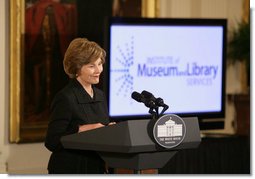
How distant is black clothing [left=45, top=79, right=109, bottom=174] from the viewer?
2344 millimetres

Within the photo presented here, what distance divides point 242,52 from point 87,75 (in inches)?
120

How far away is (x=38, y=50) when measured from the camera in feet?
14.5

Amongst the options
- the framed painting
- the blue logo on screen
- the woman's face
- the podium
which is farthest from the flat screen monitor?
the podium

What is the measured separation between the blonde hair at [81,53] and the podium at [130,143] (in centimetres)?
56

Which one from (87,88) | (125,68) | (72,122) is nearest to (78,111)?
(72,122)

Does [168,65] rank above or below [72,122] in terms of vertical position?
above

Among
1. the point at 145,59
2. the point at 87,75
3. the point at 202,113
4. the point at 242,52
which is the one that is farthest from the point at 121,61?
the point at 87,75

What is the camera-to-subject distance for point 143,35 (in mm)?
4504

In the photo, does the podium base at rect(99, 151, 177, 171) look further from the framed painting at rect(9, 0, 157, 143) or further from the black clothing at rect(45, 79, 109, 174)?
the framed painting at rect(9, 0, 157, 143)

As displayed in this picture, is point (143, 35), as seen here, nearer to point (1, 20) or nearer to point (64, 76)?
point (64, 76)

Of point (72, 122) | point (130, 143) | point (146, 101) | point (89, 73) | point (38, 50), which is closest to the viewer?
point (130, 143)

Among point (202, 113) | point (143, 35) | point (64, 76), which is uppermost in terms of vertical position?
point (143, 35)

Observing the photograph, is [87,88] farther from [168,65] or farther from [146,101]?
[168,65]

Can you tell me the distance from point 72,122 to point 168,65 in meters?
2.36
